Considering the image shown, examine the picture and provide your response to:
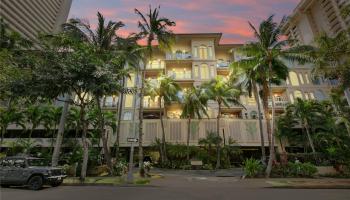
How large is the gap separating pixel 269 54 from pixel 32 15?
144 feet

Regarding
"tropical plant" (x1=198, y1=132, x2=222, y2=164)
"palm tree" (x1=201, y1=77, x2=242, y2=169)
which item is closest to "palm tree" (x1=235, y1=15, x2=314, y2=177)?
"palm tree" (x1=201, y1=77, x2=242, y2=169)

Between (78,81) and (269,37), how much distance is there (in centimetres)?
1722

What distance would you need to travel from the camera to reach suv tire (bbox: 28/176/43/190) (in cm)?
1152

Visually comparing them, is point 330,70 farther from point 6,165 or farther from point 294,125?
point 6,165

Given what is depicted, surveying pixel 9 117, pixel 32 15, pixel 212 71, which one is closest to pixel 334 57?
pixel 212 71

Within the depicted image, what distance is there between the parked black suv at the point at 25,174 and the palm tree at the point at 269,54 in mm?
17149

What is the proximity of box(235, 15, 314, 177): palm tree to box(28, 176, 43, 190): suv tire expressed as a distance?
17.6 m

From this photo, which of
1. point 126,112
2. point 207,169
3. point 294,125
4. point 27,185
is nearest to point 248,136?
point 294,125

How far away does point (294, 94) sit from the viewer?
3675cm

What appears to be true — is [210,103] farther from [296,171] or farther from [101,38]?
[101,38]

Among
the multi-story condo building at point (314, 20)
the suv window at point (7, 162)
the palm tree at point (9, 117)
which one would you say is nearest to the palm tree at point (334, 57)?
the multi-story condo building at point (314, 20)

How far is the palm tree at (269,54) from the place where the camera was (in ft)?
65.4

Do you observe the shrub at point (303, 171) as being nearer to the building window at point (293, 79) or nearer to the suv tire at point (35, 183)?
the suv tire at point (35, 183)

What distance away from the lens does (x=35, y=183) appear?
38.1 ft
